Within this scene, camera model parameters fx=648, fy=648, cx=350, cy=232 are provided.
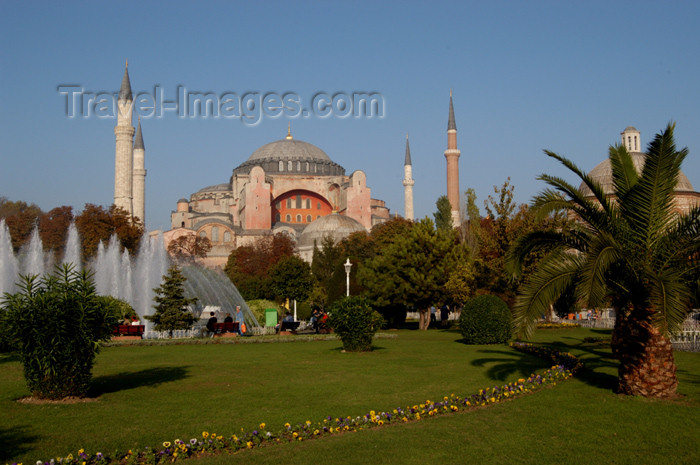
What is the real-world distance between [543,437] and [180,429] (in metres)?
3.47

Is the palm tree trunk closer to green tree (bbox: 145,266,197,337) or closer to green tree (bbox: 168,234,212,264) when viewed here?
green tree (bbox: 145,266,197,337)

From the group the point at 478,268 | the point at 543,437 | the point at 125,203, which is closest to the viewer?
the point at 543,437

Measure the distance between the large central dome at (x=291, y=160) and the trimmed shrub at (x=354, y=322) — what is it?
179 ft

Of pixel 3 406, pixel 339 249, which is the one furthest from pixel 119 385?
pixel 339 249

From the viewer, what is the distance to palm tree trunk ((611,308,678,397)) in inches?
297

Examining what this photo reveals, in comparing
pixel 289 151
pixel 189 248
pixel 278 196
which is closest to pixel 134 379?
pixel 189 248

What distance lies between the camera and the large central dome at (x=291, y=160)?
6994cm

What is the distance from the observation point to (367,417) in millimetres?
6551

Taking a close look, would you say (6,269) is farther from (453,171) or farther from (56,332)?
(453,171)

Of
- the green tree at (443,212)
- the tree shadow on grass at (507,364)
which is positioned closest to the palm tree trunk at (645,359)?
the tree shadow on grass at (507,364)

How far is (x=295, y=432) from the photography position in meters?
6.07

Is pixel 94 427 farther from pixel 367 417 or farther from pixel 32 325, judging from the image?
pixel 367 417

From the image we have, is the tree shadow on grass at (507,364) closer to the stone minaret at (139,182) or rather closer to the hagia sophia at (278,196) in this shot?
the hagia sophia at (278,196)

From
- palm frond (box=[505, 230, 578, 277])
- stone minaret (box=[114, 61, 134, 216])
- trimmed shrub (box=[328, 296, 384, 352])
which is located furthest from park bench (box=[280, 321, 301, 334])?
stone minaret (box=[114, 61, 134, 216])
